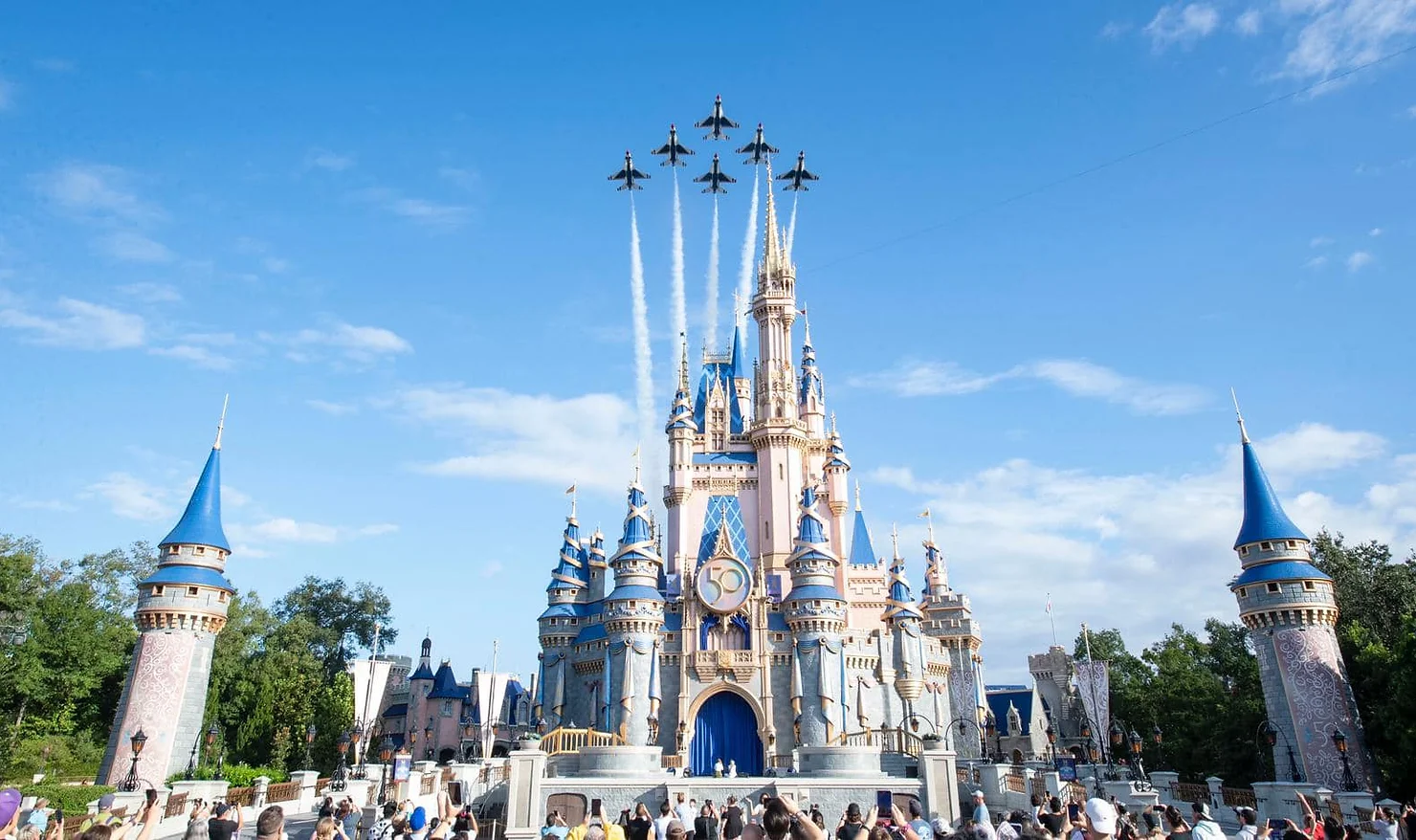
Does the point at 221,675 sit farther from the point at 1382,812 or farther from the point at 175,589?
the point at 1382,812

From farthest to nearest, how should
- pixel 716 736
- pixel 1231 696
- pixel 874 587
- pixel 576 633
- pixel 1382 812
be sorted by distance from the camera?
pixel 874 587 < pixel 576 633 < pixel 716 736 < pixel 1231 696 < pixel 1382 812

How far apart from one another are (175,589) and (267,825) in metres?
33.5

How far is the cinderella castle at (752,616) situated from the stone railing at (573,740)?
931 millimetres

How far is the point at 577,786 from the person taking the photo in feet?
100

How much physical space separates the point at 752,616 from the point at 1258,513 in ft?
74.5

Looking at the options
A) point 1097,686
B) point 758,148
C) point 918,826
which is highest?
point 758,148

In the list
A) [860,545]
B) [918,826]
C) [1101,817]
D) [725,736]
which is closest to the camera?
[1101,817]

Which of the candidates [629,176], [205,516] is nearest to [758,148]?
[629,176]

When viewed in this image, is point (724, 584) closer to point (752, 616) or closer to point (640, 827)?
point (752, 616)

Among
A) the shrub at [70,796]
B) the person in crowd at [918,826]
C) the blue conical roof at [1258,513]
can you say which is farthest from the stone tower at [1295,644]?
the shrub at [70,796]

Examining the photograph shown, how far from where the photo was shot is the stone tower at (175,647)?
3406 cm

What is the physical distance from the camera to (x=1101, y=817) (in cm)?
859

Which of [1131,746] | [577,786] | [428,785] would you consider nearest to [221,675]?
[428,785]

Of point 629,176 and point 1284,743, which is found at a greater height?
point 629,176
